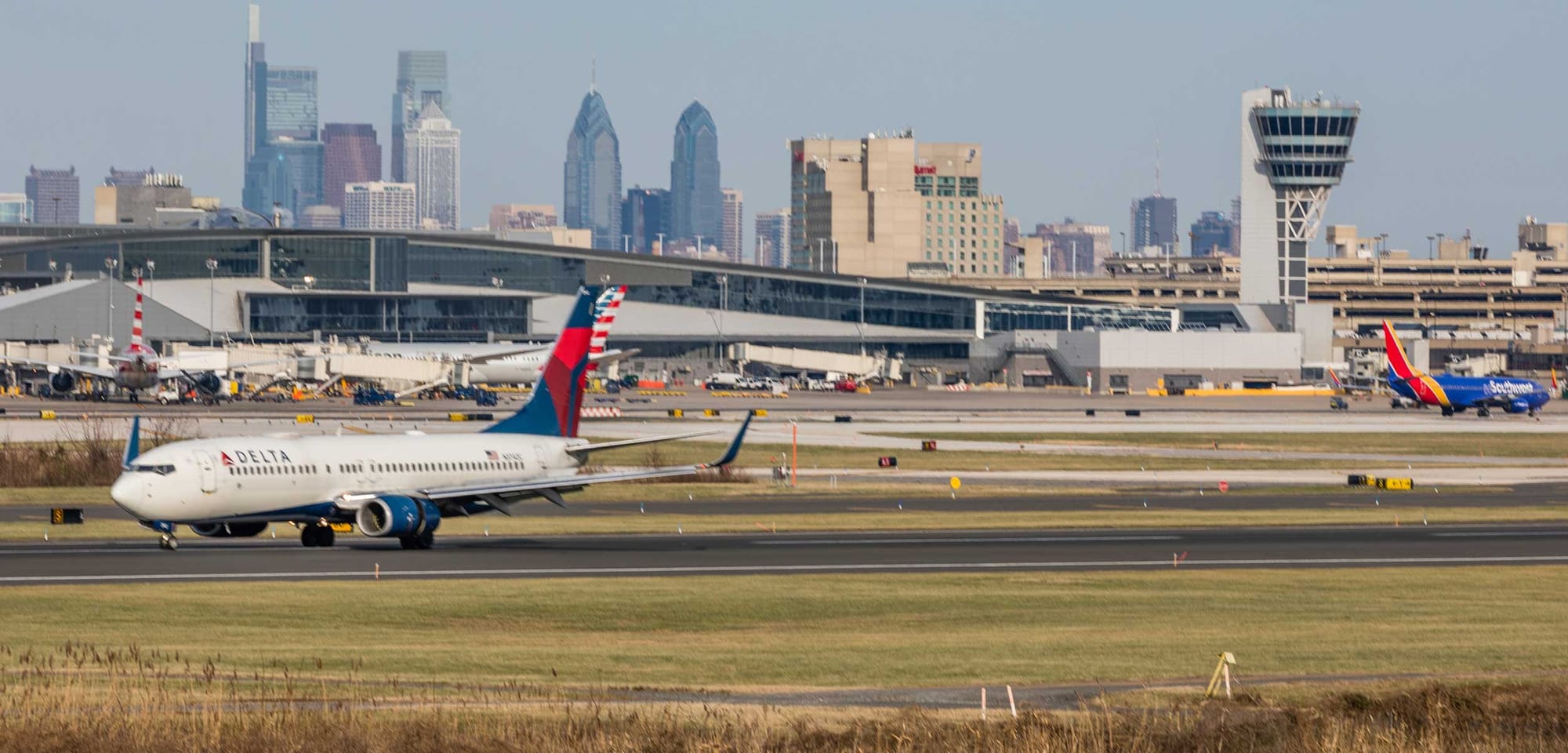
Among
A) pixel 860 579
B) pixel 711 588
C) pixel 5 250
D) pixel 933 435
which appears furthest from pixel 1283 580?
pixel 5 250

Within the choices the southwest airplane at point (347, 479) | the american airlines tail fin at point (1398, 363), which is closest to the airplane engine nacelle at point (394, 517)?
the southwest airplane at point (347, 479)

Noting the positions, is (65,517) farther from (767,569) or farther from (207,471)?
(767,569)

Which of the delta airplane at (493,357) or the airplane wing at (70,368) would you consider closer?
the airplane wing at (70,368)

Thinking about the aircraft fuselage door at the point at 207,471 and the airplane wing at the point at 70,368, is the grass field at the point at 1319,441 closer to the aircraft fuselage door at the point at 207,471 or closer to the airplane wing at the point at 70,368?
the aircraft fuselage door at the point at 207,471

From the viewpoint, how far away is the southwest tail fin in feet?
187

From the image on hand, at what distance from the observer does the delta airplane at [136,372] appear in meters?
136

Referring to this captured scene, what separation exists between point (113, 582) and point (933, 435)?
72.0 meters

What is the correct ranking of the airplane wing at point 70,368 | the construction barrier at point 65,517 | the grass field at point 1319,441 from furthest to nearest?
the airplane wing at point 70,368 → the grass field at point 1319,441 → the construction barrier at point 65,517

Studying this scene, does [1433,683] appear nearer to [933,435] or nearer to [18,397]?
[933,435]

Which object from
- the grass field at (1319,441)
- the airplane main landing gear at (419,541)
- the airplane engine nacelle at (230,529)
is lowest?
the airplane main landing gear at (419,541)

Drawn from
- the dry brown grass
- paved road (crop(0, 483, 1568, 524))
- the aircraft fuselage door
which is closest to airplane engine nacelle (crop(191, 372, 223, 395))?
paved road (crop(0, 483, 1568, 524))

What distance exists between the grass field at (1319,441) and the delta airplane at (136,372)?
57762 mm

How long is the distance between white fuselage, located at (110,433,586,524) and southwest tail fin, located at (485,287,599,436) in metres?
1.02

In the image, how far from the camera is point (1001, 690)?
27.3 meters
